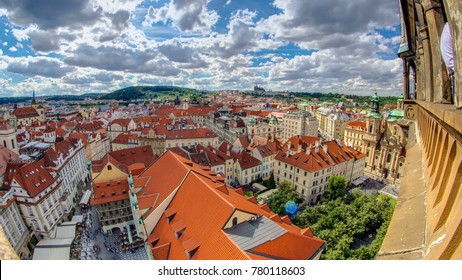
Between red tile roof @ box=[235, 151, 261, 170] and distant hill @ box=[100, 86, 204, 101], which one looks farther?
distant hill @ box=[100, 86, 204, 101]

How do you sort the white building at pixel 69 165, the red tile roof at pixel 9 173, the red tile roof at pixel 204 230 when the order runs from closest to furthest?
the red tile roof at pixel 204 230 < the red tile roof at pixel 9 173 < the white building at pixel 69 165

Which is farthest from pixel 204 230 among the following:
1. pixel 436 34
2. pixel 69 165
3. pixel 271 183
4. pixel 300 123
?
pixel 300 123

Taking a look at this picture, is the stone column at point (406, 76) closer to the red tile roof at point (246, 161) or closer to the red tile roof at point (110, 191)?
the red tile roof at point (110, 191)

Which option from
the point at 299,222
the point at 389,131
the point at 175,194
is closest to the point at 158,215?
the point at 175,194

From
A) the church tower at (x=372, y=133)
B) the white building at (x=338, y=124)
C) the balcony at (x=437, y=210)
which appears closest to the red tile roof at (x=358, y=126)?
the church tower at (x=372, y=133)

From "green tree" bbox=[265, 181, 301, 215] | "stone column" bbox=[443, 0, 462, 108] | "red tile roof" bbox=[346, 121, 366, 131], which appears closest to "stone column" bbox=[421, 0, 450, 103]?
"stone column" bbox=[443, 0, 462, 108]

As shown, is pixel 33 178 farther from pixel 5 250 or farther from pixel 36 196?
pixel 5 250

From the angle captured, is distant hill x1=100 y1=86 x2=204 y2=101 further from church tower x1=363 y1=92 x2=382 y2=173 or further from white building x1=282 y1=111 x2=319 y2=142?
church tower x1=363 y1=92 x2=382 y2=173

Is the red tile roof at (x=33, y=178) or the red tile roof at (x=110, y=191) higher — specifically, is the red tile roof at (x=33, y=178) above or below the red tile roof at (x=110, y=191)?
above
